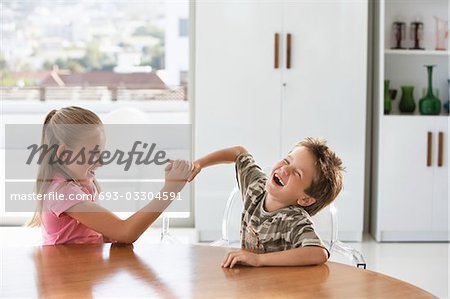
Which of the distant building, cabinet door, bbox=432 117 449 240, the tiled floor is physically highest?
the distant building

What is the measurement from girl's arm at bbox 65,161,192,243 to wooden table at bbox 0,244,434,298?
0.10 metres

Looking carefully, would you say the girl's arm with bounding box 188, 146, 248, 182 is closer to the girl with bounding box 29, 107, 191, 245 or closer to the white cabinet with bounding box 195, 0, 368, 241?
the girl with bounding box 29, 107, 191, 245

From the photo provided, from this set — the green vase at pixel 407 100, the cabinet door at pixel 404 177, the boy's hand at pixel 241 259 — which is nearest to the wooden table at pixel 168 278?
the boy's hand at pixel 241 259

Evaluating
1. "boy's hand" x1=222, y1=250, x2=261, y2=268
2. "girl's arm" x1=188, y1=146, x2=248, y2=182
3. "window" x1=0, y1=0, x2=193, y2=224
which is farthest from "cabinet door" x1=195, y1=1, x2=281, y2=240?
"boy's hand" x1=222, y1=250, x2=261, y2=268

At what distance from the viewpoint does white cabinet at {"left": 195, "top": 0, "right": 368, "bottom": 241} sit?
486 cm

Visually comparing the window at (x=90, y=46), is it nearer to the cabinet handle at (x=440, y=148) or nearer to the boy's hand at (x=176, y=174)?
the cabinet handle at (x=440, y=148)

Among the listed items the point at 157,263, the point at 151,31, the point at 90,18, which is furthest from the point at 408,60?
the point at 157,263

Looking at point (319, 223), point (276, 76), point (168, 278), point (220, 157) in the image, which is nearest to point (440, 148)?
point (276, 76)

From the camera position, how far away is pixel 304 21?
488 cm

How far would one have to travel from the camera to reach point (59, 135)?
2330 millimetres

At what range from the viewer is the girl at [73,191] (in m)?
2.13

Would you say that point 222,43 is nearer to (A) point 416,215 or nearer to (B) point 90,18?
(B) point 90,18

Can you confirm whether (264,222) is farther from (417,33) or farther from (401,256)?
(417,33)

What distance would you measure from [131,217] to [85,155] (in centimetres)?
30
